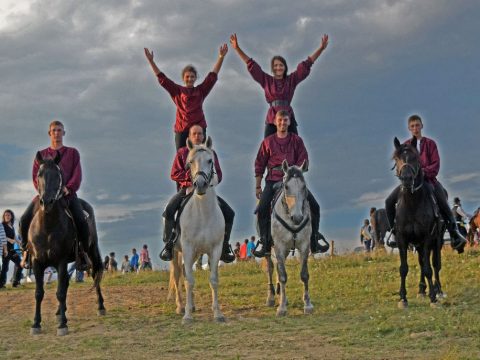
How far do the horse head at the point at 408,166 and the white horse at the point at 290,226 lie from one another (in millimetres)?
1799

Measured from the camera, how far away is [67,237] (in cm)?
1155

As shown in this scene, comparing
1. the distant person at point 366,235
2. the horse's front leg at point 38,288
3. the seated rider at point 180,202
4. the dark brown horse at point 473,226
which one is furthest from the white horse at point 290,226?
the distant person at point 366,235

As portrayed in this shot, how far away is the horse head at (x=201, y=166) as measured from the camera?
35.8 ft

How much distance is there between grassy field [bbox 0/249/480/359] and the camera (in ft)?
29.3

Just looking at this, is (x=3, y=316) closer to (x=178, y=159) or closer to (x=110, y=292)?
(x=110, y=292)

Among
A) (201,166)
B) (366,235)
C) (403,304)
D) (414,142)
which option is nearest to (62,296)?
(201,166)

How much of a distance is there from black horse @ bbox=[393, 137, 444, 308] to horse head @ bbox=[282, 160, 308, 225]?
1951 mm

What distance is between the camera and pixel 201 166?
432 inches

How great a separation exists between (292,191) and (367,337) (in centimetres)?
335

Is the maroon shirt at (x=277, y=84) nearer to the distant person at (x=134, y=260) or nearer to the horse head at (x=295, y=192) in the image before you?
the horse head at (x=295, y=192)

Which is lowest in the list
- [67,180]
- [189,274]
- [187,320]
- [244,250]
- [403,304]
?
[187,320]

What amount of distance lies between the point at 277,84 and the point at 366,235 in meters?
19.4

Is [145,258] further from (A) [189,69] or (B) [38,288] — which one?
(B) [38,288]

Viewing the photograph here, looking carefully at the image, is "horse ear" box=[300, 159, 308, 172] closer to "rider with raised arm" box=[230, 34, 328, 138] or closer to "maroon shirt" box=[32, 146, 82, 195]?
"rider with raised arm" box=[230, 34, 328, 138]
